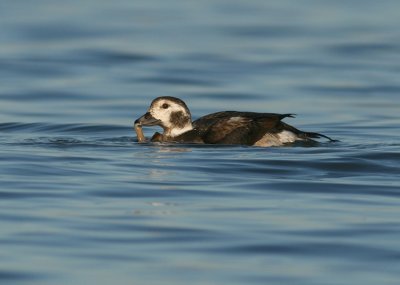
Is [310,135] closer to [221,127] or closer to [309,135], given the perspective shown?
[309,135]

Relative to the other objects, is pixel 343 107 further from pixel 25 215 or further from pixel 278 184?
pixel 25 215

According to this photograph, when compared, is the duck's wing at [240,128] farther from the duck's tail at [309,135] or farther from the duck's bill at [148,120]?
the duck's bill at [148,120]

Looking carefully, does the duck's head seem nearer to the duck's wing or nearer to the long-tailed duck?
the long-tailed duck

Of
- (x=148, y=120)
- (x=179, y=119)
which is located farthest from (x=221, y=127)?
(x=148, y=120)

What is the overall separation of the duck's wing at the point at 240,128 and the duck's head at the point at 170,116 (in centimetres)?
45

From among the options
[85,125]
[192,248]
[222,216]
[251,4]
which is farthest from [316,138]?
[251,4]

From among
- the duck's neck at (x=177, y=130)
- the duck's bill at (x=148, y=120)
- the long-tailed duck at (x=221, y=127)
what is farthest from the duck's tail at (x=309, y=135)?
the duck's bill at (x=148, y=120)

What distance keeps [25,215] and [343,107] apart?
392 inches

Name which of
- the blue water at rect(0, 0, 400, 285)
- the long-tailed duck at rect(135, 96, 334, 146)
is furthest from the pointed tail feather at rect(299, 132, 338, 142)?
the blue water at rect(0, 0, 400, 285)

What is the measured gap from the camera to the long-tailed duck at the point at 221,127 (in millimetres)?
16094

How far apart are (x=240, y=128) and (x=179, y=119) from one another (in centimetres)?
96

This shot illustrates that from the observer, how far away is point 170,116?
1680cm

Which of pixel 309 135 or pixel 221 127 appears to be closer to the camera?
pixel 221 127

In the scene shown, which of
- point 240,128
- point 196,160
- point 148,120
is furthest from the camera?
point 148,120
